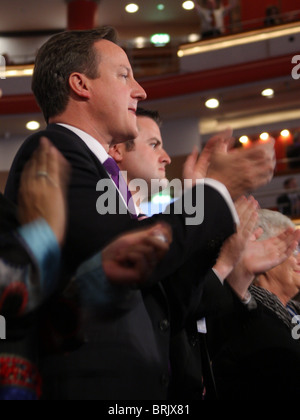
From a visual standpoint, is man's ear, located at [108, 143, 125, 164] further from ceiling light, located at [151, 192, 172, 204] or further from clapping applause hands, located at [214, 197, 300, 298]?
clapping applause hands, located at [214, 197, 300, 298]

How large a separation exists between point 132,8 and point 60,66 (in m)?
10.9

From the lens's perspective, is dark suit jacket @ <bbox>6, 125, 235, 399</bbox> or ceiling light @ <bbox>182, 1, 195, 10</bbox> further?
ceiling light @ <bbox>182, 1, 195, 10</bbox>

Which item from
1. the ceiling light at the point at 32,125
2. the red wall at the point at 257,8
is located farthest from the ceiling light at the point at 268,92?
the ceiling light at the point at 32,125

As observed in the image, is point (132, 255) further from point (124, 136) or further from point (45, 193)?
point (124, 136)

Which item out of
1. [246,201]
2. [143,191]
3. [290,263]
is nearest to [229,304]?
[246,201]

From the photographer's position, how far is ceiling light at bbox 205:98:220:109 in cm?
980

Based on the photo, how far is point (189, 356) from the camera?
138 cm

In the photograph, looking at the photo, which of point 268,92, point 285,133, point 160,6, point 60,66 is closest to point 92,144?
point 60,66

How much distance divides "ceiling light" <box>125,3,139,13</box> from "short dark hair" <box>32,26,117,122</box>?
10.8 meters

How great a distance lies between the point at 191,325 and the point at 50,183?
23.3 inches

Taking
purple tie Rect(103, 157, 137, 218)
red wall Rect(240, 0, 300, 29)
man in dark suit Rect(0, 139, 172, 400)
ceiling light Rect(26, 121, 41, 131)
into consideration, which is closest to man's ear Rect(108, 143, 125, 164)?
purple tie Rect(103, 157, 137, 218)

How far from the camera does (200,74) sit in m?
9.52

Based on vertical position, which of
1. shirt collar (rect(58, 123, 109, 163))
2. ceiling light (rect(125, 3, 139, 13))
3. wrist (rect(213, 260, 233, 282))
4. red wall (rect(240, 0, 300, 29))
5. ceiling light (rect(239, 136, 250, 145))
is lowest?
wrist (rect(213, 260, 233, 282))

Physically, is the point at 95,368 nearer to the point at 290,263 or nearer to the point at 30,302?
the point at 30,302
